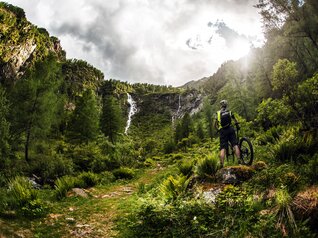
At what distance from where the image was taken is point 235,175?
8414 millimetres

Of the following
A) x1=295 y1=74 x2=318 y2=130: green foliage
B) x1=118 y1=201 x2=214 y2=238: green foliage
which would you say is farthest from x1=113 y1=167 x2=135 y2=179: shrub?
x1=118 y1=201 x2=214 y2=238: green foliage

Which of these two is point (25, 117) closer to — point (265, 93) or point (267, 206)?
point (267, 206)

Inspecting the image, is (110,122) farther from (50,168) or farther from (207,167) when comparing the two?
(207,167)

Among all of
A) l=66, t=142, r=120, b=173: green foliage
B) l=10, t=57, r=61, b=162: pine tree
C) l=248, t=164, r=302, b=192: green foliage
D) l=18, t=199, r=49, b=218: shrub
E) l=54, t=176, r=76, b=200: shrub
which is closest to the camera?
l=248, t=164, r=302, b=192: green foliage

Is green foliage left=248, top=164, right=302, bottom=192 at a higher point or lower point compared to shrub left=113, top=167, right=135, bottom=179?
higher

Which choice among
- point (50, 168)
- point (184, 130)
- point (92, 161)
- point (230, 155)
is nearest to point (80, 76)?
point (184, 130)

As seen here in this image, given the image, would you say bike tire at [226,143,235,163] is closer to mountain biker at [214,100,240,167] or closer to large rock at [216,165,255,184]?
mountain biker at [214,100,240,167]

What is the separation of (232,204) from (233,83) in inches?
1614

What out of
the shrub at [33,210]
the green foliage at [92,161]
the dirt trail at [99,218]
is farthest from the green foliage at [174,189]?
the green foliage at [92,161]

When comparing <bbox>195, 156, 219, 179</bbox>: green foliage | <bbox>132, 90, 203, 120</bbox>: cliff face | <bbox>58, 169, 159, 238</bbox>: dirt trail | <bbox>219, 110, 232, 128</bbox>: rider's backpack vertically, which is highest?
<bbox>132, 90, 203, 120</bbox>: cliff face

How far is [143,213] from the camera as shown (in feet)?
23.0

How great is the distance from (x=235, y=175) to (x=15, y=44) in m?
89.6

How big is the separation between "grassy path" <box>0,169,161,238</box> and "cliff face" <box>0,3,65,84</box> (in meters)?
65.2

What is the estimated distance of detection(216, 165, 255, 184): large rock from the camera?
8.32 m
